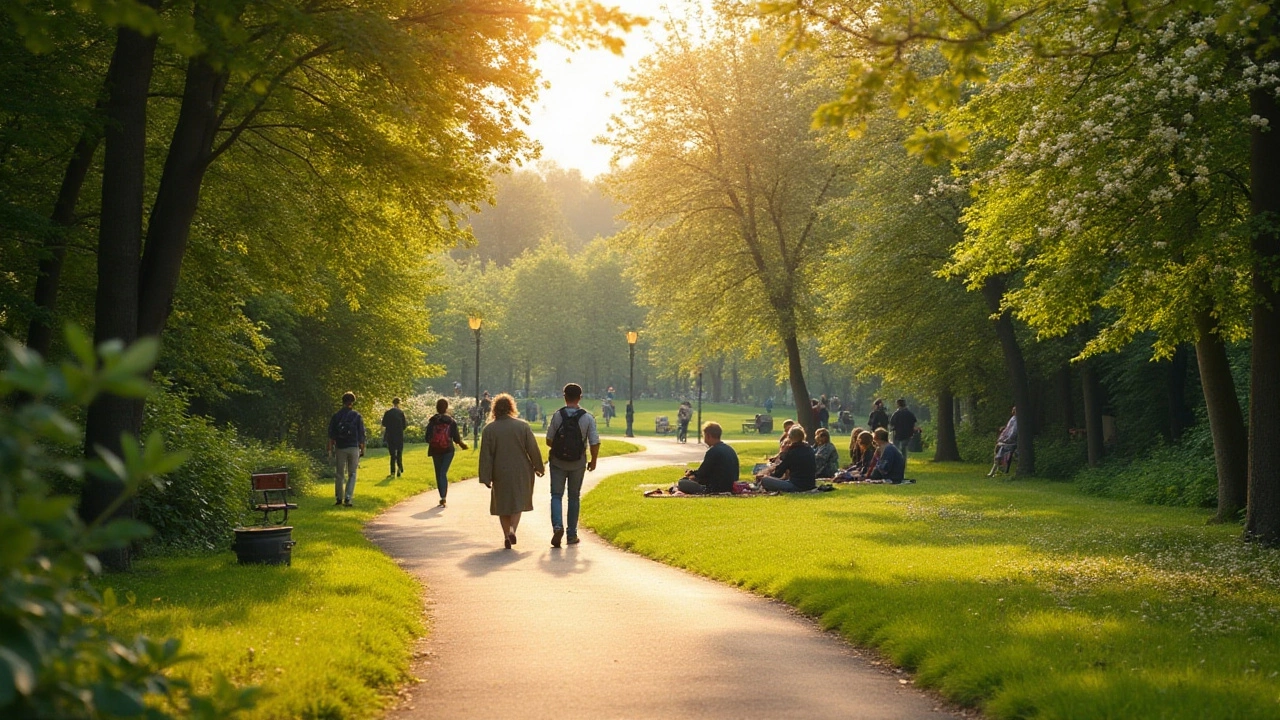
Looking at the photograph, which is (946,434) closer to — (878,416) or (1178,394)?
(878,416)

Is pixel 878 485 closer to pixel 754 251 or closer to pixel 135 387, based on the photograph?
pixel 754 251

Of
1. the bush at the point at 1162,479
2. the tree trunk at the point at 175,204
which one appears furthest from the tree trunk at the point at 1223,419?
the tree trunk at the point at 175,204

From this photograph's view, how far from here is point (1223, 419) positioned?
56.0ft

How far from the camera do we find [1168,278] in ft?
47.3

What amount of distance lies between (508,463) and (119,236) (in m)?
5.77

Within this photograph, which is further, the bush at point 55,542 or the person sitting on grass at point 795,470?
the person sitting on grass at point 795,470

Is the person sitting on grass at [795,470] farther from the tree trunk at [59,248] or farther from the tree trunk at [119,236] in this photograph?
the tree trunk at [119,236]

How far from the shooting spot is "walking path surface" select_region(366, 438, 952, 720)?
7.24 meters

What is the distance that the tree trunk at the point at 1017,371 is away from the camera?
3056 centimetres

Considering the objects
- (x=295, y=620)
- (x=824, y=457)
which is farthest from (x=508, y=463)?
(x=824, y=457)

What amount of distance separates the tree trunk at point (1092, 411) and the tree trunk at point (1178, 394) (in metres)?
2.03

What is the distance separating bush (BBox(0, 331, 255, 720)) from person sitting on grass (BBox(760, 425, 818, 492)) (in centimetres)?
2020

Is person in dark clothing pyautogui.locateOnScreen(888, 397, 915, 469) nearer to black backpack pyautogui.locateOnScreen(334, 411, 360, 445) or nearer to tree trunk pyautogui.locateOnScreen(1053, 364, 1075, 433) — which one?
tree trunk pyautogui.locateOnScreen(1053, 364, 1075, 433)

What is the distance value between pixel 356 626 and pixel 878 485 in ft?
57.9
